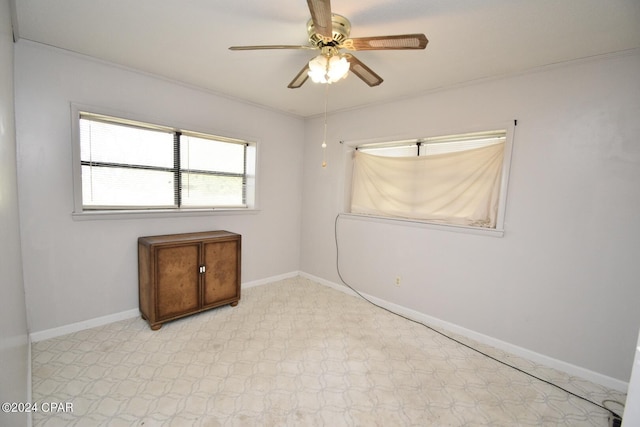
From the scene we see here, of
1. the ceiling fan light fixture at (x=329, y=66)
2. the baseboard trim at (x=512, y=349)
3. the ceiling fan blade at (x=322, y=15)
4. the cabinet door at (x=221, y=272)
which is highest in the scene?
the ceiling fan blade at (x=322, y=15)

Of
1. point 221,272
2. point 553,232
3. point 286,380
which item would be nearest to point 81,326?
point 221,272

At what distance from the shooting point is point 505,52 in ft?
6.69

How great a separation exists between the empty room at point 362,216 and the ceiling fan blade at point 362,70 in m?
0.04

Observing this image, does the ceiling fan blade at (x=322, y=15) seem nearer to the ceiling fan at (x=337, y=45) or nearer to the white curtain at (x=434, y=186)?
the ceiling fan at (x=337, y=45)

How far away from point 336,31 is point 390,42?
392mm

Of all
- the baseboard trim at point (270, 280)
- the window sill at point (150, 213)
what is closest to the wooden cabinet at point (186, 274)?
the window sill at point (150, 213)

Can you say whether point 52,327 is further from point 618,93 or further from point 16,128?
point 618,93

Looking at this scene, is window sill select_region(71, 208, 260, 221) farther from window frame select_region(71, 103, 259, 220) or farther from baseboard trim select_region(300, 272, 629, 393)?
baseboard trim select_region(300, 272, 629, 393)

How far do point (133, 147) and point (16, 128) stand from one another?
81 cm

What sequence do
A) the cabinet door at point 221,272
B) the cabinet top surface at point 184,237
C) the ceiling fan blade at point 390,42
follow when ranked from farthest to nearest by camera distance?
1. the cabinet door at point 221,272
2. the cabinet top surface at point 184,237
3. the ceiling fan blade at point 390,42

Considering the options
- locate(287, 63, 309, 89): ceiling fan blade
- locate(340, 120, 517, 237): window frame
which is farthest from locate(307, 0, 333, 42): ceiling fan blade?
Answer: locate(340, 120, 517, 237): window frame

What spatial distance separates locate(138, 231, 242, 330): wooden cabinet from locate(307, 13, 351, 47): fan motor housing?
2.19 meters

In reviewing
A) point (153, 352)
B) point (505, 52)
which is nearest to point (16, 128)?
point (153, 352)

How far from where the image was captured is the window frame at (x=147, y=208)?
2.39m
